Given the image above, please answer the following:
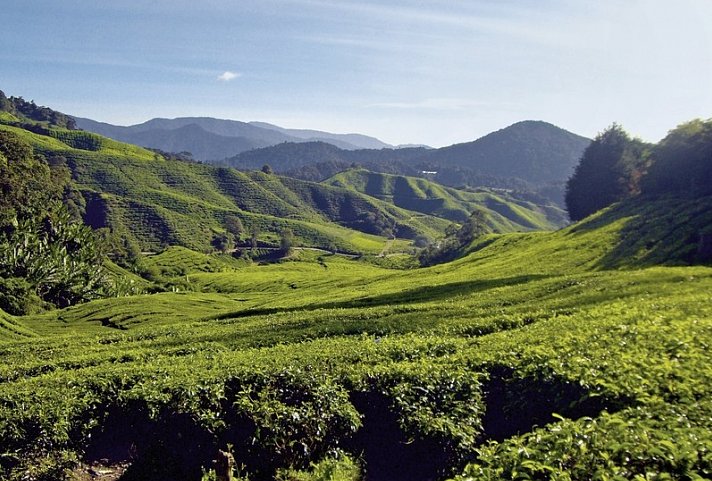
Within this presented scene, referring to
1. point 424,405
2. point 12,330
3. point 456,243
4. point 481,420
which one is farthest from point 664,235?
point 456,243

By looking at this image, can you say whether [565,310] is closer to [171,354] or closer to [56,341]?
[171,354]

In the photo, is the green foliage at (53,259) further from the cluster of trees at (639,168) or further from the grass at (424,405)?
the cluster of trees at (639,168)

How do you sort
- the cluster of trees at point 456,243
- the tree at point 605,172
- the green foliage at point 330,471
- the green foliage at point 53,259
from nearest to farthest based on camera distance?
the green foliage at point 330,471, the green foliage at point 53,259, the tree at point 605,172, the cluster of trees at point 456,243

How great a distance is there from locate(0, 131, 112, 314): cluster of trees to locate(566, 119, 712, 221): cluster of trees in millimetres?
88880

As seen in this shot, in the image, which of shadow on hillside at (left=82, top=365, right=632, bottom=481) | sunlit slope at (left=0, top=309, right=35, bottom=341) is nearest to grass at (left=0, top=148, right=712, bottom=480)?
shadow on hillside at (left=82, top=365, right=632, bottom=481)

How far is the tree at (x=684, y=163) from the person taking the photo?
58.8m

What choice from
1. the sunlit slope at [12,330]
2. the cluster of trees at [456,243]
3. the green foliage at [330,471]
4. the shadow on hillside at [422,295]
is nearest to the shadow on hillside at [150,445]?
the green foliage at [330,471]

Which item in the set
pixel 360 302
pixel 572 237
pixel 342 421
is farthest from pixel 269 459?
pixel 572 237

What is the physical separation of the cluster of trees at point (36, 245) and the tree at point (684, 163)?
88.5 m

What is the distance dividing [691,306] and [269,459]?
1789 centimetres

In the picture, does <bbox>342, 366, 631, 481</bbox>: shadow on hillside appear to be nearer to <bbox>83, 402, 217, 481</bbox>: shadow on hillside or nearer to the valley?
the valley

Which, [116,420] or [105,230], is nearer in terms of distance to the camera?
[116,420]

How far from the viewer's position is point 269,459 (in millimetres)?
11984

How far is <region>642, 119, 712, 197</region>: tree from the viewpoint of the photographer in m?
58.8
